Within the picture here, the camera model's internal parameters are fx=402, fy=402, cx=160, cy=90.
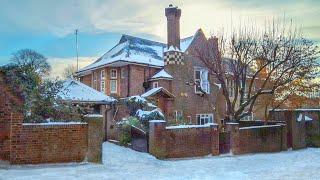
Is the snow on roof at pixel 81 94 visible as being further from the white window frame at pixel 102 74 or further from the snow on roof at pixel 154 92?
the white window frame at pixel 102 74

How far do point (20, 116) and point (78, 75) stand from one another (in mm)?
22631

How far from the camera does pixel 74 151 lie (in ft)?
51.2

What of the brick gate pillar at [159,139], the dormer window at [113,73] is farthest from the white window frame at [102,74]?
the brick gate pillar at [159,139]

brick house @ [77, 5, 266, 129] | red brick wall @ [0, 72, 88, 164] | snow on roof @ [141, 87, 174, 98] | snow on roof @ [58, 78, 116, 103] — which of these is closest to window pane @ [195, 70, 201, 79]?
brick house @ [77, 5, 266, 129]

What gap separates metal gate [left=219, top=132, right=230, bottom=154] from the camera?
68.2 ft

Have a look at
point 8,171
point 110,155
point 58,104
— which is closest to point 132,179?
point 8,171

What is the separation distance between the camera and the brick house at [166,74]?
97.8 feet

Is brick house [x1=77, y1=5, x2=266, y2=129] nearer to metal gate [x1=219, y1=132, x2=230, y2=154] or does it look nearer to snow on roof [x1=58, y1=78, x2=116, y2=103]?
snow on roof [x1=58, y1=78, x2=116, y2=103]

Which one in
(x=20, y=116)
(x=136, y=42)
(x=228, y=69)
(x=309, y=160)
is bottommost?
(x=309, y=160)

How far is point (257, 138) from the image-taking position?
2222cm

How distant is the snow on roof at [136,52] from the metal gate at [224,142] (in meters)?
10.8

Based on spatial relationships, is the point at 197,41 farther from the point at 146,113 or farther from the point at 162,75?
the point at 146,113

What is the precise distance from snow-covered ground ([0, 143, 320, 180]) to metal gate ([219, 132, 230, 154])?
91 centimetres

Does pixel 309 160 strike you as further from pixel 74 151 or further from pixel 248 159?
pixel 74 151
